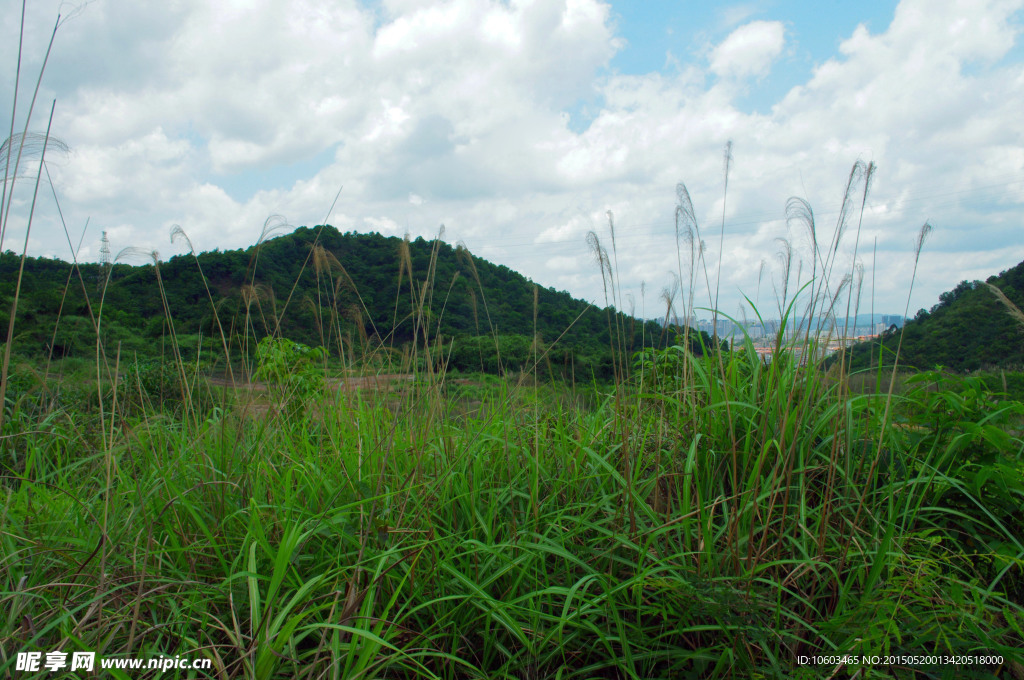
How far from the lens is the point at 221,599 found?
66.1 inches

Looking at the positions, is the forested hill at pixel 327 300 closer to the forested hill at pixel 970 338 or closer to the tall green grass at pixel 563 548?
the tall green grass at pixel 563 548

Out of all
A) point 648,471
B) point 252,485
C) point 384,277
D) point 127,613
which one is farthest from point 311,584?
point 384,277

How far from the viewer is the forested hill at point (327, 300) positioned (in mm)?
3000

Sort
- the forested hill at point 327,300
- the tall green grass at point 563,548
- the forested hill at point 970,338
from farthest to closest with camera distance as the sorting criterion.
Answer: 1. the forested hill at point 970,338
2. the forested hill at point 327,300
3. the tall green grass at point 563,548

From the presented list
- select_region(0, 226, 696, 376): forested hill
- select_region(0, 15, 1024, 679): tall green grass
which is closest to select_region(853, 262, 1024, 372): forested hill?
select_region(0, 15, 1024, 679): tall green grass

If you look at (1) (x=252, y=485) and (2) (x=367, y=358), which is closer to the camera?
(1) (x=252, y=485)

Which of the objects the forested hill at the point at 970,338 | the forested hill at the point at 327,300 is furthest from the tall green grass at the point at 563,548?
the forested hill at the point at 970,338

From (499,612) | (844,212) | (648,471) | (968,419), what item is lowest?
(499,612)

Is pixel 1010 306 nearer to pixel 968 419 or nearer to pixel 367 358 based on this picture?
pixel 968 419

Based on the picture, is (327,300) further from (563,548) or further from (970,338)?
(970,338)

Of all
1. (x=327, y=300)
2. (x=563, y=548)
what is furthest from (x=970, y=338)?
(x=327, y=300)

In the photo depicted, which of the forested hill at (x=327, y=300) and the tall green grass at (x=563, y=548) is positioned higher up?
the forested hill at (x=327, y=300)

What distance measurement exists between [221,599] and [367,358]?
1690 mm

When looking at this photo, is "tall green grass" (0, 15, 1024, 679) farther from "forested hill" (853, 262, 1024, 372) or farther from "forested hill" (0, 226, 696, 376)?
"forested hill" (853, 262, 1024, 372)
